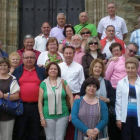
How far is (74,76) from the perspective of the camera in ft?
18.0

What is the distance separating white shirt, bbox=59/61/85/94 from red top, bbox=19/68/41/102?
51cm

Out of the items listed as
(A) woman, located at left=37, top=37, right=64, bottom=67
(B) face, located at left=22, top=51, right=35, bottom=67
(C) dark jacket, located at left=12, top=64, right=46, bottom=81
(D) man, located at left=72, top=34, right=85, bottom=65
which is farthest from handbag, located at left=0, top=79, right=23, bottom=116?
(D) man, located at left=72, top=34, right=85, bottom=65

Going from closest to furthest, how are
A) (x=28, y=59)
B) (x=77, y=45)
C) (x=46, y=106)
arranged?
(x=46, y=106), (x=28, y=59), (x=77, y=45)

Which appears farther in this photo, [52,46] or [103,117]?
[52,46]

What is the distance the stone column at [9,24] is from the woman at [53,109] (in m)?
4.16

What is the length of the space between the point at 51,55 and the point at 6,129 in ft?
5.43

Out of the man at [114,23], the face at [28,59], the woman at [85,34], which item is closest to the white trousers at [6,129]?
the face at [28,59]

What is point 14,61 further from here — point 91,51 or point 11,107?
point 91,51

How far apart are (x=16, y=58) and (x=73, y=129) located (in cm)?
156

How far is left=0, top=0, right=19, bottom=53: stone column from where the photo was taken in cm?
899

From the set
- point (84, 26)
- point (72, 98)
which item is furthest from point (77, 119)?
point (84, 26)

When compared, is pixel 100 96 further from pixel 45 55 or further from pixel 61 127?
pixel 45 55

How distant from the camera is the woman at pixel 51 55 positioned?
6000mm

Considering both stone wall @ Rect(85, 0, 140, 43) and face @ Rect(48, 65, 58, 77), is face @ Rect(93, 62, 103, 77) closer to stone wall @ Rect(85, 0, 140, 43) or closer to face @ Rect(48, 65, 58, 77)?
face @ Rect(48, 65, 58, 77)
